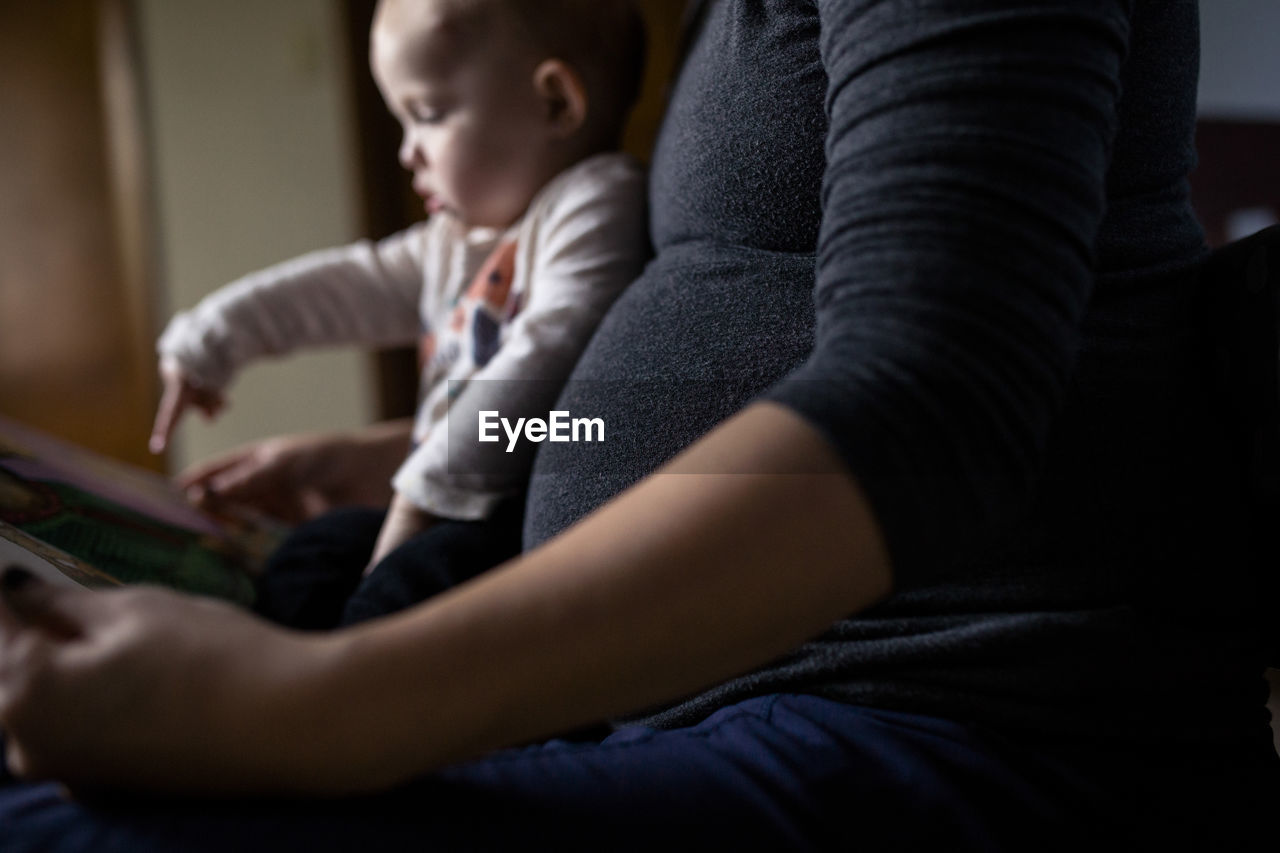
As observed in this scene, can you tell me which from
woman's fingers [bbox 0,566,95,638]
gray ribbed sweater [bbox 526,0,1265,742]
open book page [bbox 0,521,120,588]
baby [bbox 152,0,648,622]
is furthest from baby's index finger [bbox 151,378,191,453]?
woman's fingers [bbox 0,566,95,638]

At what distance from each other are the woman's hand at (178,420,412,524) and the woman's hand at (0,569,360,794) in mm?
779

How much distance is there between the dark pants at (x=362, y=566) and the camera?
635 mm

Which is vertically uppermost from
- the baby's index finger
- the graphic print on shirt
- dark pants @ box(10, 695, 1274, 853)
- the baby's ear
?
the baby's ear

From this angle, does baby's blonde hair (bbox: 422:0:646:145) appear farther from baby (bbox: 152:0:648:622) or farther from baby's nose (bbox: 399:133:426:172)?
baby's nose (bbox: 399:133:426:172)

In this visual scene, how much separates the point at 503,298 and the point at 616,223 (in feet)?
0.47

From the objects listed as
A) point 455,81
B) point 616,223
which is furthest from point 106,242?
point 616,223

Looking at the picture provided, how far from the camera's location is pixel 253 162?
2.48 meters

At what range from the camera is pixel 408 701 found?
281mm

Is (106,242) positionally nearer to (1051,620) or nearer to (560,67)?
(560,67)

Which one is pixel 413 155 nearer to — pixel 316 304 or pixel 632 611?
pixel 316 304

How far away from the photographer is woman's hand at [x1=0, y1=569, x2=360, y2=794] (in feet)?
0.91

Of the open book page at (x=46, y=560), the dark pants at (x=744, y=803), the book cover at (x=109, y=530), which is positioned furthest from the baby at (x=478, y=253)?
the dark pants at (x=744, y=803)

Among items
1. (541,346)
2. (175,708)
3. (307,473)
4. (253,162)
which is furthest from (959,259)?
(253,162)

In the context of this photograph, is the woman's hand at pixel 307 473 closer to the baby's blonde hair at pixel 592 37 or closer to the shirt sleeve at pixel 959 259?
the baby's blonde hair at pixel 592 37
